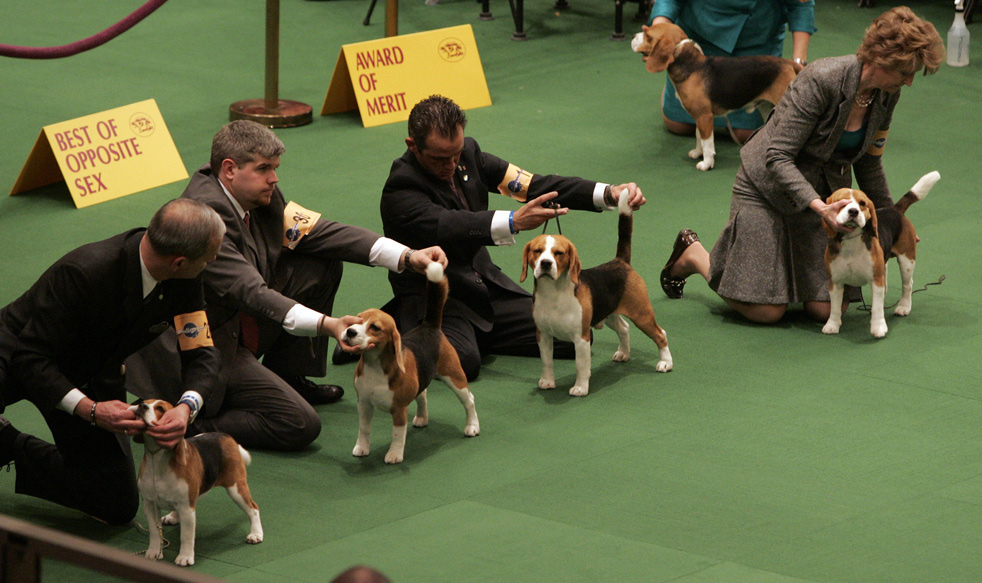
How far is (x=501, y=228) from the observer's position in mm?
4434

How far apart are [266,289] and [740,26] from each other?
15.7 ft

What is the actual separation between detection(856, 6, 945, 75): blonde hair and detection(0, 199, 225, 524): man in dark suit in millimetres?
2847

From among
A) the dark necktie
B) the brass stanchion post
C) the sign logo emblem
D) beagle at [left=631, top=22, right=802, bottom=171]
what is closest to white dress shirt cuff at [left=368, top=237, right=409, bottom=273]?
the dark necktie

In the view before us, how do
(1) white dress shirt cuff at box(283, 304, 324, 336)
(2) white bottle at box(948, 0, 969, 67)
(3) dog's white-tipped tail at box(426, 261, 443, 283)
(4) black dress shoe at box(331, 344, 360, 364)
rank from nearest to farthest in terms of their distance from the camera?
(1) white dress shirt cuff at box(283, 304, 324, 336)
(3) dog's white-tipped tail at box(426, 261, 443, 283)
(4) black dress shoe at box(331, 344, 360, 364)
(2) white bottle at box(948, 0, 969, 67)

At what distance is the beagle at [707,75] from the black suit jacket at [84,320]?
460cm

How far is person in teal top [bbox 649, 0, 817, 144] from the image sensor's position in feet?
25.2

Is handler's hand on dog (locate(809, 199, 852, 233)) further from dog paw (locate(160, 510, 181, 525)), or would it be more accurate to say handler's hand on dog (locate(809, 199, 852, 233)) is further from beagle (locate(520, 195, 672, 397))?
dog paw (locate(160, 510, 181, 525))

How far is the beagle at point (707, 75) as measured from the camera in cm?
738

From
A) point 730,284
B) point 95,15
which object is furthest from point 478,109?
point 95,15

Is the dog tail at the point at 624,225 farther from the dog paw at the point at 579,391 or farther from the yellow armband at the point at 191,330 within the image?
the yellow armband at the point at 191,330

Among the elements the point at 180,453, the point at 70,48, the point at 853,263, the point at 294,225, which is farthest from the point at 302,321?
the point at 70,48

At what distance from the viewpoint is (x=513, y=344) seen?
4957 mm

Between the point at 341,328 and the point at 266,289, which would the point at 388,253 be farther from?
the point at 341,328

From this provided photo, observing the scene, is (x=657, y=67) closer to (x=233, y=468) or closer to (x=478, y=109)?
(x=478, y=109)
